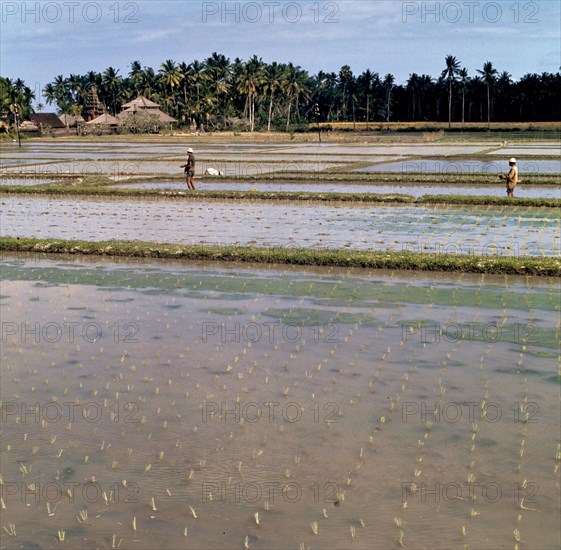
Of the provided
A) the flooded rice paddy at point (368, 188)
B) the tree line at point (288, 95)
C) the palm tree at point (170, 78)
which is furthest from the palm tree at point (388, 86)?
the flooded rice paddy at point (368, 188)

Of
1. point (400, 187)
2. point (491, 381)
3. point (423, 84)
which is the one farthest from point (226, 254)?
point (423, 84)

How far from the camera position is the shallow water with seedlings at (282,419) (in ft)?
12.6

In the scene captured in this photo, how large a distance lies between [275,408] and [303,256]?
4876 mm

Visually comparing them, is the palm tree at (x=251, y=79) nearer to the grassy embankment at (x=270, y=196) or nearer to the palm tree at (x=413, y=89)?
the palm tree at (x=413, y=89)

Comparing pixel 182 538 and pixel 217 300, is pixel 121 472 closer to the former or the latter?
pixel 182 538

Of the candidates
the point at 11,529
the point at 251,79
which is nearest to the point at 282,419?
the point at 11,529

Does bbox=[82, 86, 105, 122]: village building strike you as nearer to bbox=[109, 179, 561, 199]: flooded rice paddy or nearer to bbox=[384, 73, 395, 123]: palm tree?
bbox=[384, 73, 395, 123]: palm tree

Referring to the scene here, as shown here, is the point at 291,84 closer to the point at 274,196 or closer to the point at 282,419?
the point at 274,196

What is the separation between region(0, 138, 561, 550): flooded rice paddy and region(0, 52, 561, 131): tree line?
5962 centimetres

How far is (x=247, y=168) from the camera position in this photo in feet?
87.1

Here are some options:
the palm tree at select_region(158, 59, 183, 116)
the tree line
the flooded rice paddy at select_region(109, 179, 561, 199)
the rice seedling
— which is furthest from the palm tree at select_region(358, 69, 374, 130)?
the rice seedling

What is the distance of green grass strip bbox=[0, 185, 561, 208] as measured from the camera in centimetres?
1568

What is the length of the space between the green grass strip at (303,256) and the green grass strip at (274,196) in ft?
20.2

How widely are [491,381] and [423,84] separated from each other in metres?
84.5
